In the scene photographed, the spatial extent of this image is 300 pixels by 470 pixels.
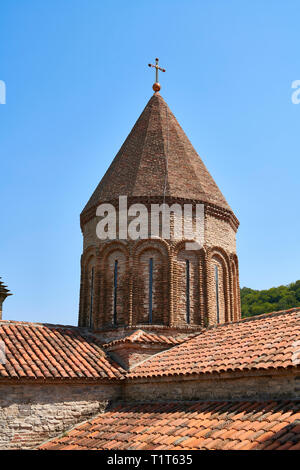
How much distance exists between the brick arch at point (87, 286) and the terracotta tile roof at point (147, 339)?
2.13 m

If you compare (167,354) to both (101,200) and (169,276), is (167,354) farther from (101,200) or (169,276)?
(101,200)

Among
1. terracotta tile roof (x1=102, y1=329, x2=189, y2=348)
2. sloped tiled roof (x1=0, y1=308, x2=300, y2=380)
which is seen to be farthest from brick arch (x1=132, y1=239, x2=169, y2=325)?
sloped tiled roof (x1=0, y1=308, x2=300, y2=380)

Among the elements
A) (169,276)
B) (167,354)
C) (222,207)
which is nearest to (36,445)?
(167,354)

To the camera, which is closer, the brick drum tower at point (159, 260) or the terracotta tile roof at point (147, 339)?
the terracotta tile roof at point (147, 339)

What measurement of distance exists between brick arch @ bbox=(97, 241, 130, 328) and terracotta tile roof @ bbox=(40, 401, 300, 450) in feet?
10.2

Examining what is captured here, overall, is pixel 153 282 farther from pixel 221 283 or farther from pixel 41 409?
pixel 41 409

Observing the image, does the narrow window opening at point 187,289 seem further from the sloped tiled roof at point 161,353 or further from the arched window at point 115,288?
the arched window at point 115,288

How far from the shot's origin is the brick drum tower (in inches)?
498

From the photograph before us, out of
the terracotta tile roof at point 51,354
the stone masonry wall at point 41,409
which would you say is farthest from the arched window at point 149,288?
the stone masonry wall at point 41,409

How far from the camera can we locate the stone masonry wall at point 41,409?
9.27 metres

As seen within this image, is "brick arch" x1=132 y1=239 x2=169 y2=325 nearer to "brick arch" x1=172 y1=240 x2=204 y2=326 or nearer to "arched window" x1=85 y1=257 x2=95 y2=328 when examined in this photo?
"brick arch" x1=172 y1=240 x2=204 y2=326

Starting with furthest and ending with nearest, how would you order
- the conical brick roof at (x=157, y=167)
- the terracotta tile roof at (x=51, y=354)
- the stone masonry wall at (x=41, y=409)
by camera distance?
the conical brick roof at (x=157, y=167)
the terracotta tile roof at (x=51, y=354)
the stone masonry wall at (x=41, y=409)

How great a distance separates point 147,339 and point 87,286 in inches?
148

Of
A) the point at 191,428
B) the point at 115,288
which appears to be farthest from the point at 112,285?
the point at 191,428
